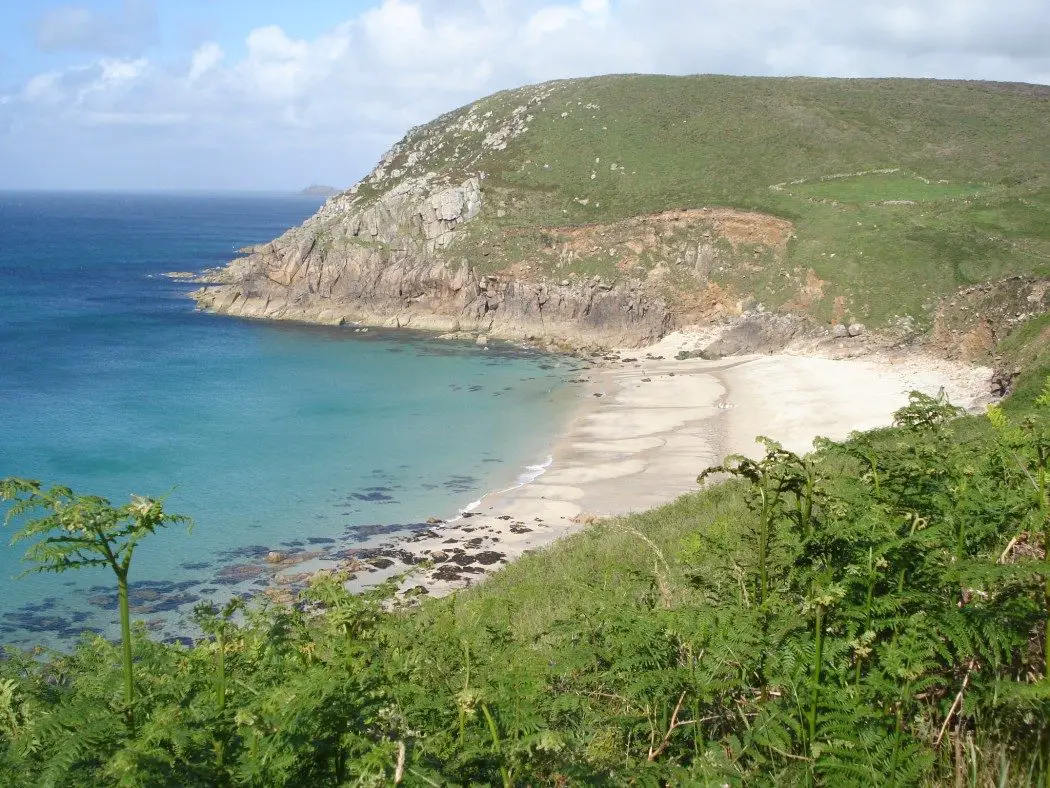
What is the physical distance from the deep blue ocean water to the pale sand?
6.79 feet

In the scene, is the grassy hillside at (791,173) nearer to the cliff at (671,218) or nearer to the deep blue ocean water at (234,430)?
the cliff at (671,218)

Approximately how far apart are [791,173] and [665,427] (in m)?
40.4

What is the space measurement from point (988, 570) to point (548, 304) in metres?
52.8

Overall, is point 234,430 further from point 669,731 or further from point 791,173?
point 791,173

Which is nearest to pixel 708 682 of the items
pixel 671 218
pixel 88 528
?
pixel 88 528

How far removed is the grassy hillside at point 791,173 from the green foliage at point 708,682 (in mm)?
47483

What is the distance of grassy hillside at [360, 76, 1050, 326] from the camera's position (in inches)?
2016

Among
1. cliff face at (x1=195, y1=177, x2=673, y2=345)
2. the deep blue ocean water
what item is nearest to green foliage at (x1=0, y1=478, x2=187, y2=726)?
the deep blue ocean water

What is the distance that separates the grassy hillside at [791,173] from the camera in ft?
A: 168

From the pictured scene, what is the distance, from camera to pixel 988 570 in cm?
369

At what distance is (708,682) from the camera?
4.11 meters

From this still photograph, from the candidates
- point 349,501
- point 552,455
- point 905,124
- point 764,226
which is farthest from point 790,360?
point 905,124

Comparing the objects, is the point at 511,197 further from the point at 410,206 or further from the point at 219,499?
the point at 219,499

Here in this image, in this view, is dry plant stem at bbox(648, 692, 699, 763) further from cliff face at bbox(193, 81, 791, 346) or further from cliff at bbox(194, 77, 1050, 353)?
cliff face at bbox(193, 81, 791, 346)
